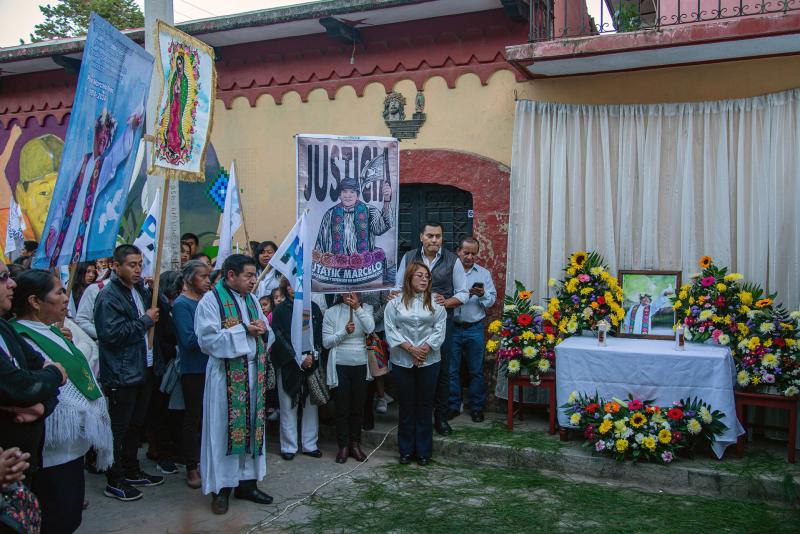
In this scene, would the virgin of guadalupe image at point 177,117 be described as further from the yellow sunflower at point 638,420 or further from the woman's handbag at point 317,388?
the yellow sunflower at point 638,420

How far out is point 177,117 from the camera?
5.87m

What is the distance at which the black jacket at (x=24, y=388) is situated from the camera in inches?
120

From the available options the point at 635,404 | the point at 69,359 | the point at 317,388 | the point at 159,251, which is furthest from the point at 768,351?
the point at 69,359

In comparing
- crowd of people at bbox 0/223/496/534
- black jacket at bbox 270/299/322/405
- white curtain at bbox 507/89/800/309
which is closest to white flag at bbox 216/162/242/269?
crowd of people at bbox 0/223/496/534

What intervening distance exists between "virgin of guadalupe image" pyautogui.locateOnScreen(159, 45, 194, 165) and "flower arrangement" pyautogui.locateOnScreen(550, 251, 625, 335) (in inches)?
157

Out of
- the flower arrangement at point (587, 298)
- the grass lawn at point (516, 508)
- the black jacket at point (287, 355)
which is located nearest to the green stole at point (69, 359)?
the grass lawn at point (516, 508)

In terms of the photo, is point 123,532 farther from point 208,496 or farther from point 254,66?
point 254,66

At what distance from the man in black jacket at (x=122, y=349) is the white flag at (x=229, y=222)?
1.39 m

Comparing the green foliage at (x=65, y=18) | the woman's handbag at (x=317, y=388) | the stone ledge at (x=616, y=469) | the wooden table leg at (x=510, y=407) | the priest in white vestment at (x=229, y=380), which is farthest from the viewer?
the green foliage at (x=65, y=18)

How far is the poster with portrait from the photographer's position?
6.52 m

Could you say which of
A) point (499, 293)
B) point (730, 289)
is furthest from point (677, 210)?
point (499, 293)

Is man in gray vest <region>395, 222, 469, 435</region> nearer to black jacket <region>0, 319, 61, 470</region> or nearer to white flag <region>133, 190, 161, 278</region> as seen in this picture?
white flag <region>133, 190, 161, 278</region>

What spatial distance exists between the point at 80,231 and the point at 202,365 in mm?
1739

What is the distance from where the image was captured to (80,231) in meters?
A: 4.67
